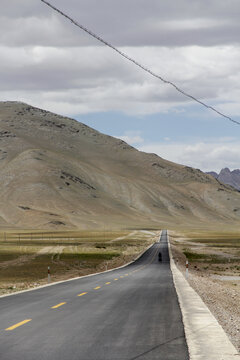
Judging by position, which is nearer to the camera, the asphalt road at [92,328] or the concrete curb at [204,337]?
the concrete curb at [204,337]

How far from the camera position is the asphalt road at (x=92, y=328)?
10.1m

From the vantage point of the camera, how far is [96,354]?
9.87 metres

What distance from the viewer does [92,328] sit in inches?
512

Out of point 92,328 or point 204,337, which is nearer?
point 204,337

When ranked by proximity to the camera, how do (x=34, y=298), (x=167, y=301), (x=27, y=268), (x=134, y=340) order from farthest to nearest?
(x=27, y=268) < (x=34, y=298) < (x=167, y=301) < (x=134, y=340)

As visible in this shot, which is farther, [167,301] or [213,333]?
[167,301]

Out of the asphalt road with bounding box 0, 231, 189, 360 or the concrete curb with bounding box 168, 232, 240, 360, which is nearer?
the concrete curb with bounding box 168, 232, 240, 360

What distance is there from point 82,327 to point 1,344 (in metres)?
2.59

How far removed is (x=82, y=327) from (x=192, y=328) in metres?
2.34

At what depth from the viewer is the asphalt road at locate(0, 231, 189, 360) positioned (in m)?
10.1

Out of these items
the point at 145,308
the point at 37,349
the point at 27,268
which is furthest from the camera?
the point at 27,268

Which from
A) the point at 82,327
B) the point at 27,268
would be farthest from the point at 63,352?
the point at 27,268

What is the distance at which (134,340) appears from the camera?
37.2ft

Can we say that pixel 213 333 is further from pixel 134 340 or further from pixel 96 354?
pixel 96 354
